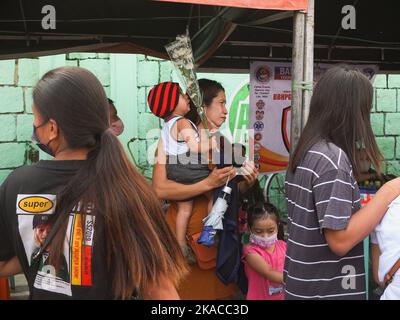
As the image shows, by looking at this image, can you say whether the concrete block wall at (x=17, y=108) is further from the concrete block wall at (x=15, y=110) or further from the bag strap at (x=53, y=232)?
the bag strap at (x=53, y=232)

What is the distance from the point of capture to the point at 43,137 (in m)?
1.46

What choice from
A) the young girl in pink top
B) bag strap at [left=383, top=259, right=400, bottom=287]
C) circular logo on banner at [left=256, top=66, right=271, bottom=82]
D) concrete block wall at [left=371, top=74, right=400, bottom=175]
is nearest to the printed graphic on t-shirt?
bag strap at [left=383, top=259, right=400, bottom=287]

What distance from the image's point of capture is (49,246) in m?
1.39

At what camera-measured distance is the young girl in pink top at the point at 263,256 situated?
3.10m

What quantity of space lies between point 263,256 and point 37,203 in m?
2.00

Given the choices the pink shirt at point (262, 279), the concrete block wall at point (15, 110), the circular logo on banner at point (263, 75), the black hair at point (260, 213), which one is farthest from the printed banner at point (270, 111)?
the concrete block wall at point (15, 110)

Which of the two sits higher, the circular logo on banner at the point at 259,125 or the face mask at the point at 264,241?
the circular logo on banner at the point at 259,125

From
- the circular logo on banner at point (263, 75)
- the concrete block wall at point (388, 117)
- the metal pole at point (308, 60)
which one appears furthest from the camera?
the concrete block wall at point (388, 117)

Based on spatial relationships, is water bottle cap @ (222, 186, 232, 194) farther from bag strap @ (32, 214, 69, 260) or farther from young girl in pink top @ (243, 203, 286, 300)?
bag strap @ (32, 214, 69, 260)

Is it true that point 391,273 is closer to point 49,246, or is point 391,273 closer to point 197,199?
point 49,246

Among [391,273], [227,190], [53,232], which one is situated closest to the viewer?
[53,232]

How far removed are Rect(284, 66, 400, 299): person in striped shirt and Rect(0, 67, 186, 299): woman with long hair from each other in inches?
28.1

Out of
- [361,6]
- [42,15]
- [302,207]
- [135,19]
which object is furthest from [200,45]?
[302,207]

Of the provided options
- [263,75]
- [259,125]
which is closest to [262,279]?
[259,125]
